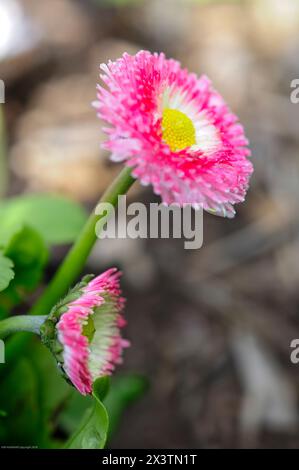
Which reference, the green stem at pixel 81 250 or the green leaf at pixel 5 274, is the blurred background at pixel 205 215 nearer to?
the green stem at pixel 81 250

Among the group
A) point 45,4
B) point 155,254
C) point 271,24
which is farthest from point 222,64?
point 155,254

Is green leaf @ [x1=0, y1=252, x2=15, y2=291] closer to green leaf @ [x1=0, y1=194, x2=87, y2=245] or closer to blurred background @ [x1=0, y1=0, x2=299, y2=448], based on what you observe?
green leaf @ [x1=0, y1=194, x2=87, y2=245]

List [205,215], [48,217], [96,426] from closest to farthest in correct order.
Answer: [96,426] < [48,217] < [205,215]

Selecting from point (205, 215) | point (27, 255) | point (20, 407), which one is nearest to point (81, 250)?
point (27, 255)

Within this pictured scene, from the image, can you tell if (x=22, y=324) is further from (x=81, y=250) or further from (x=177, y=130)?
(x=177, y=130)

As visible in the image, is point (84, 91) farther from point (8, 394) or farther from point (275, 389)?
point (8, 394)

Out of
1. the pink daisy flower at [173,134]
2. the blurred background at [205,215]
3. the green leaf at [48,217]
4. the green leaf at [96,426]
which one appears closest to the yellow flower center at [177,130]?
the pink daisy flower at [173,134]
